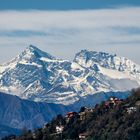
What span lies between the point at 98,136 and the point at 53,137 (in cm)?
2085

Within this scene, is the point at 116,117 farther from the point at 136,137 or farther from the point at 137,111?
the point at 136,137

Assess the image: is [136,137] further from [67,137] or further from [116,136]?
[67,137]

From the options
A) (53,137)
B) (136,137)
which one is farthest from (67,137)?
(136,137)

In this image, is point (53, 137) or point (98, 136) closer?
point (98, 136)

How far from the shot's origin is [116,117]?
194875 mm

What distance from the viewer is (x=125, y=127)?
181000mm

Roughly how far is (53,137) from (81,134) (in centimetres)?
906

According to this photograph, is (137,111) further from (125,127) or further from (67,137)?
(67,137)

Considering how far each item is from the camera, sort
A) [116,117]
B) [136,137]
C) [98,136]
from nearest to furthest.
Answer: [136,137] → [98,136] → [116,117]

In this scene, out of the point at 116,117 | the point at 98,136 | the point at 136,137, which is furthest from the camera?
the point at 116,117

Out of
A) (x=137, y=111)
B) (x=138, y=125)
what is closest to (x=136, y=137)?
(x=138, y=125)

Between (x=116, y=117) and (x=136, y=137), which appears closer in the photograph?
(x=136, y=137)

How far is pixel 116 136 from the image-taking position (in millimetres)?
176125

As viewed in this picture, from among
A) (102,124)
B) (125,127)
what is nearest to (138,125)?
(125,127)
